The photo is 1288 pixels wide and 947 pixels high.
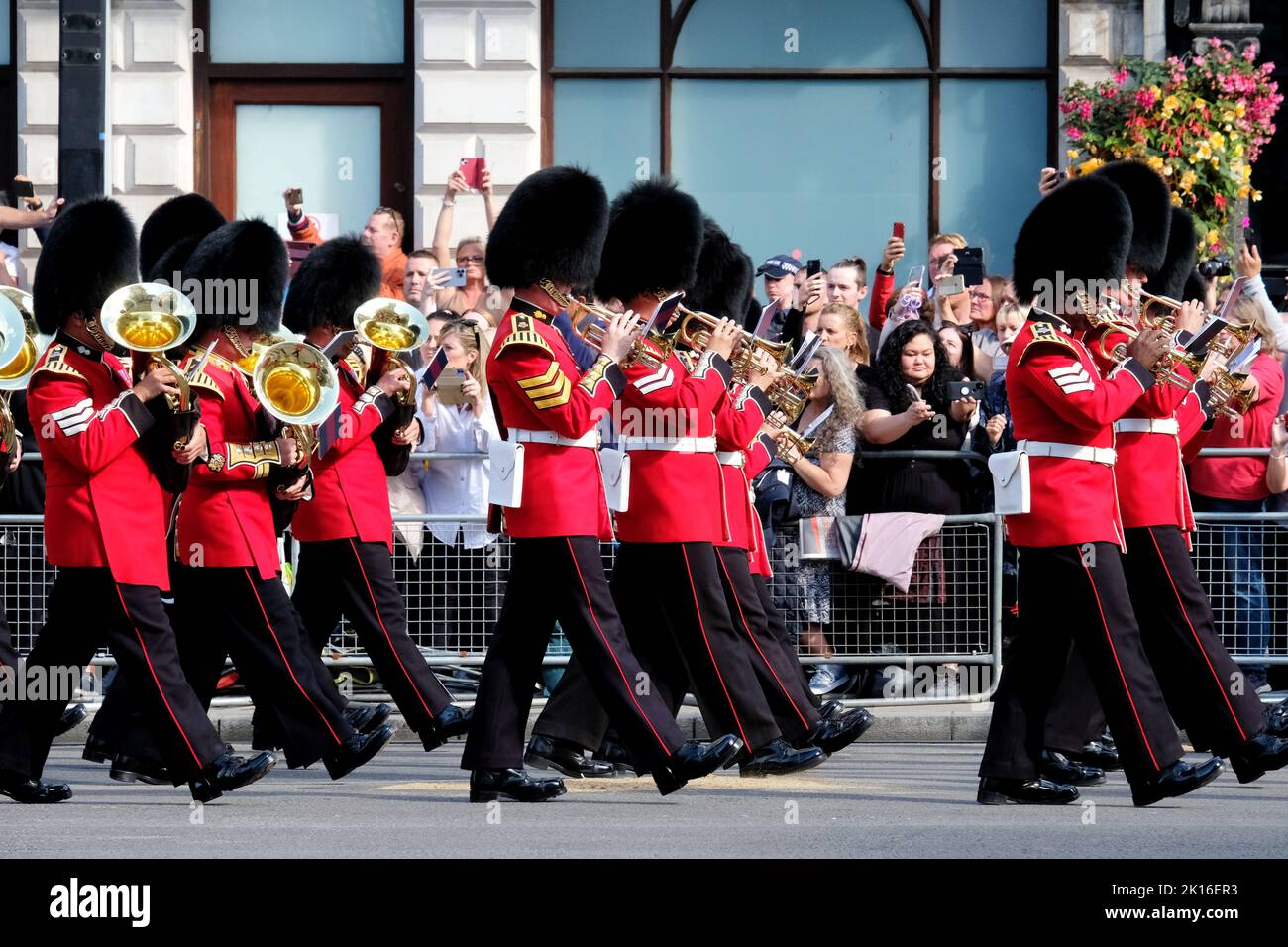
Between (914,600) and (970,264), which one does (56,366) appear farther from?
(970,264)

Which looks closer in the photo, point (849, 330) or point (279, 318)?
point (279, 318)

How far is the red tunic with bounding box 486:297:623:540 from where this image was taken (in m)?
7.61

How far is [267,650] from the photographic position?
8.14m

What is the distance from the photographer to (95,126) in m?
10.4

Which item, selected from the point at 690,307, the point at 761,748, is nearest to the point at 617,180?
the point at 690,307

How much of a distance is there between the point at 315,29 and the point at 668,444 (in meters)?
7.35

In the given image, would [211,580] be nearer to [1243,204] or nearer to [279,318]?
[279,318]

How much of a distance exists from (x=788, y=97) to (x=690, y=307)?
622 cm

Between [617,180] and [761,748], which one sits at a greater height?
[617,180]

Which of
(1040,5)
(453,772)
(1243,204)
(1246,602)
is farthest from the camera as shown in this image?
(1040,5)

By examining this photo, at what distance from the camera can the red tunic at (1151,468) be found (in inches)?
322

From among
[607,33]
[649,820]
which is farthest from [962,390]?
[607,33]

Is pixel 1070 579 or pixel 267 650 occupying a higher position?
pixel 1070 579

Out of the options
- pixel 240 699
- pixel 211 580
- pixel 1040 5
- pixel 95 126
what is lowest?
pixel 240 699
